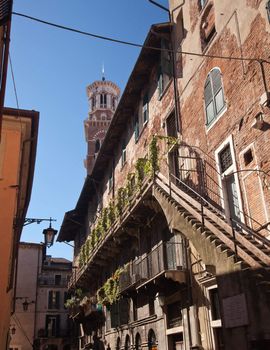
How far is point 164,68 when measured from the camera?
17.8 meters

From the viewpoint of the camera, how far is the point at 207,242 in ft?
30.3

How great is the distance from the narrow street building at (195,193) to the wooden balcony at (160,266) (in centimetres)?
5

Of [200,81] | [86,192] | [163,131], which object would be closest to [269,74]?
[200,81]

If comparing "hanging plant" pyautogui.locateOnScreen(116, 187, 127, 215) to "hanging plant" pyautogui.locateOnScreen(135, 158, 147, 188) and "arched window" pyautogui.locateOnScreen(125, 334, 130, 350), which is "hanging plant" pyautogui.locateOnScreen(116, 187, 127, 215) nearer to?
"hanging plant" pyautogui.locateOnScreen(135, 158, 147, 188)

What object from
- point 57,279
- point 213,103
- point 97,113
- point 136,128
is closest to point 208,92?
point 213,103

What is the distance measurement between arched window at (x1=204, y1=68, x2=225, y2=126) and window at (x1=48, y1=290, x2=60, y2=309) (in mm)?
37016

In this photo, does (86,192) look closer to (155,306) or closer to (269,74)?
(155,306)

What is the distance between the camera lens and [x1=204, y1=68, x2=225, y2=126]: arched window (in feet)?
44.7

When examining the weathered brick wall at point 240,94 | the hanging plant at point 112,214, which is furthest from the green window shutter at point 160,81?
the hanging plant at point 112,214

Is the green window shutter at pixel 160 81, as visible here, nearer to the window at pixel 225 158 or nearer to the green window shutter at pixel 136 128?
the green window shutter at pixel 136 128

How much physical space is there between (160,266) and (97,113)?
142 ft

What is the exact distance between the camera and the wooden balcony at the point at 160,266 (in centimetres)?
1391

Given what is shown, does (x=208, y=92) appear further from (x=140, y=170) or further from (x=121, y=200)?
(x=121, y=200)

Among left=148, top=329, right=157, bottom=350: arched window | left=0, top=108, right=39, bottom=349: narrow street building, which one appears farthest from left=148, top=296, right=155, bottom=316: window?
left=0, top=108, right=39, bottom=349: narrow street building
